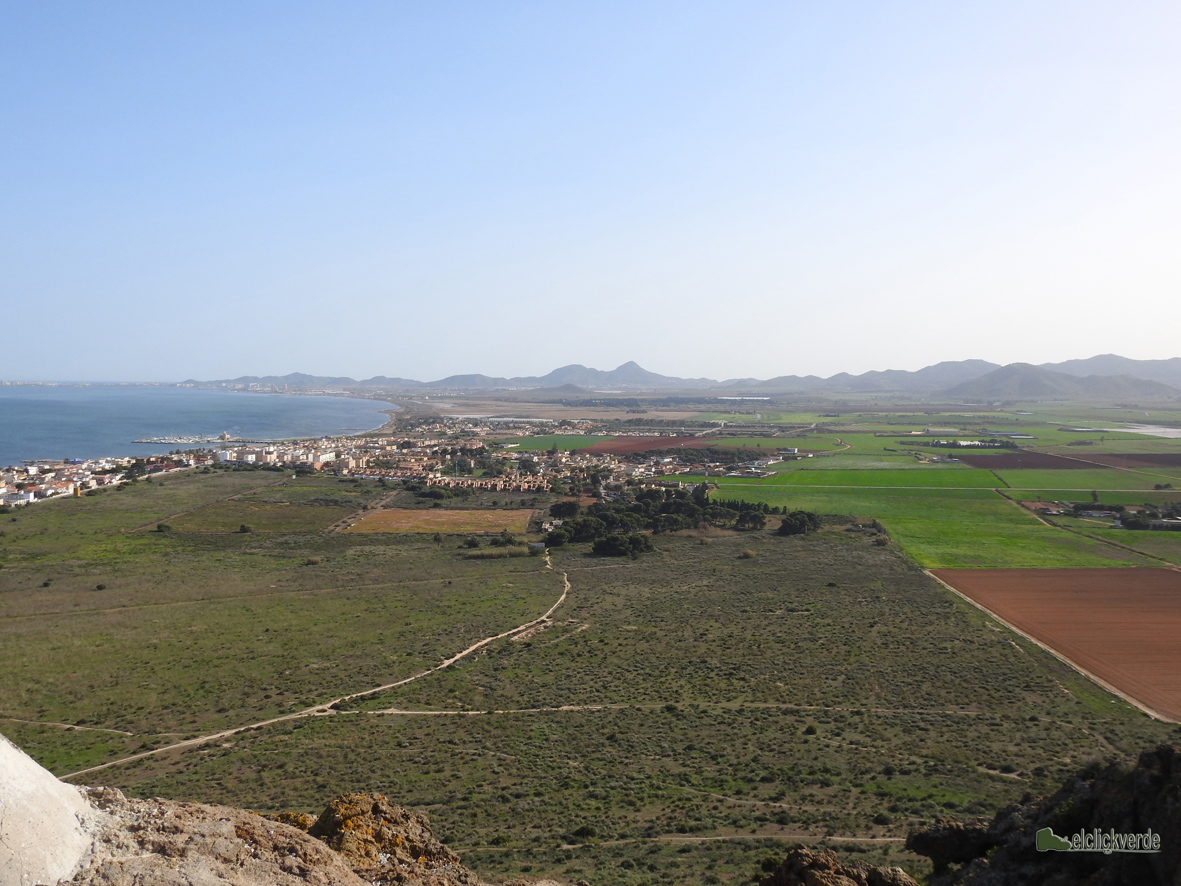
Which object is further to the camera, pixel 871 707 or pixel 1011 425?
pixel 1011 425

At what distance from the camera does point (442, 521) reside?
2344 inches

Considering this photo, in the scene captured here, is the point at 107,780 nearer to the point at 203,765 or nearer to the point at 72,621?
the point at 203,765

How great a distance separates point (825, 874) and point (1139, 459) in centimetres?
11173

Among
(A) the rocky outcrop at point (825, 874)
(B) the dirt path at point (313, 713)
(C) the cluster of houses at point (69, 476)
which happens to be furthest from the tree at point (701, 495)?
(C) the cluster of houses at point (69, 476)

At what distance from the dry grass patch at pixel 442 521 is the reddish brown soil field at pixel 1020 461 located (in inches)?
2627

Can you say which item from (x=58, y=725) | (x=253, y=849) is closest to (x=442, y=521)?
(x=58, y=725)

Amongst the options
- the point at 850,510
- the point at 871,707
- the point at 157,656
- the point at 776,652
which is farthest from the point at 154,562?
the point at 850,510

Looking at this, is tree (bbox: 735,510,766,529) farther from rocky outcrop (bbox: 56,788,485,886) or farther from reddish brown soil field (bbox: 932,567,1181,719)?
rocky outcrop (bbox: 56,788,485,886)

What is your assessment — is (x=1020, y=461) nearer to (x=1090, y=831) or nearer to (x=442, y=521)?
(x=442, y=521)

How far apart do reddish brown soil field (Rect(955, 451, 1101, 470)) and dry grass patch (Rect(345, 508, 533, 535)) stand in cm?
6673

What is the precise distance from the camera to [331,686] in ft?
78.0

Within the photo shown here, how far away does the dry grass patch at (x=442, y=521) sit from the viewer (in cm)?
5591

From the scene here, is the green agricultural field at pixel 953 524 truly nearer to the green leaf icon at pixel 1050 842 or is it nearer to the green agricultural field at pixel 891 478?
the green agricultural field at pixel 891 478

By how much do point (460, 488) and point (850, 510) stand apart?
1602 inches
